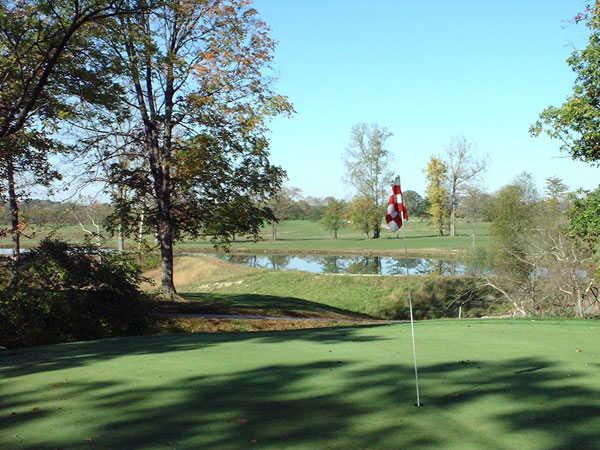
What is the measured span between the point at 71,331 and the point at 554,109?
15.7 metres

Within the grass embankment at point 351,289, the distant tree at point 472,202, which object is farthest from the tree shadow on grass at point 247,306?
the distant tree at point 472,202

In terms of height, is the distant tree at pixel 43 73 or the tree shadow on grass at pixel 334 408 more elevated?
the distant tree at pixel 43 73

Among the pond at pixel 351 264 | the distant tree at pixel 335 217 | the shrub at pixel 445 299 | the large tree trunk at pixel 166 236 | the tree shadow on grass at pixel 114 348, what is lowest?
the shrub at pixel 445 299

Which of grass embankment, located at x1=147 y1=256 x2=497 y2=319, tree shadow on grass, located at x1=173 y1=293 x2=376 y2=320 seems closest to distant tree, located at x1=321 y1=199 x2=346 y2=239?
grass embankment, located at x1=147 y1=256 x2=497 y2=319

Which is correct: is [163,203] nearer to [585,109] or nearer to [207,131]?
[207,131]

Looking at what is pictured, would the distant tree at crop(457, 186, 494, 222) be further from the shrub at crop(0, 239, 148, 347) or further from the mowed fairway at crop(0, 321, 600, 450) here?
the mowed fairway at crop(0, 321, 600, 450)

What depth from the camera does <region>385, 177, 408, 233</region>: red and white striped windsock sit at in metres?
6.98

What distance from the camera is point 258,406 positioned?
22.0 ft

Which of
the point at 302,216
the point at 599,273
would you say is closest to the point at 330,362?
the point at 599,273

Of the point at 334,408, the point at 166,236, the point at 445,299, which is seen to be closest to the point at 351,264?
the point at 445,299

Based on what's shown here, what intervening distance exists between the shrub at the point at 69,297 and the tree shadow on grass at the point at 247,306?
4297 millimetres

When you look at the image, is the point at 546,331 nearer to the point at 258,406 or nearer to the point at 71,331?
the point at 258,406

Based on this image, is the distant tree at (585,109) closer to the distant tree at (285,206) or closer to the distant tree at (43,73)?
the distant tree at (43,73)

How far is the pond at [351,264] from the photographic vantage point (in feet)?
197
